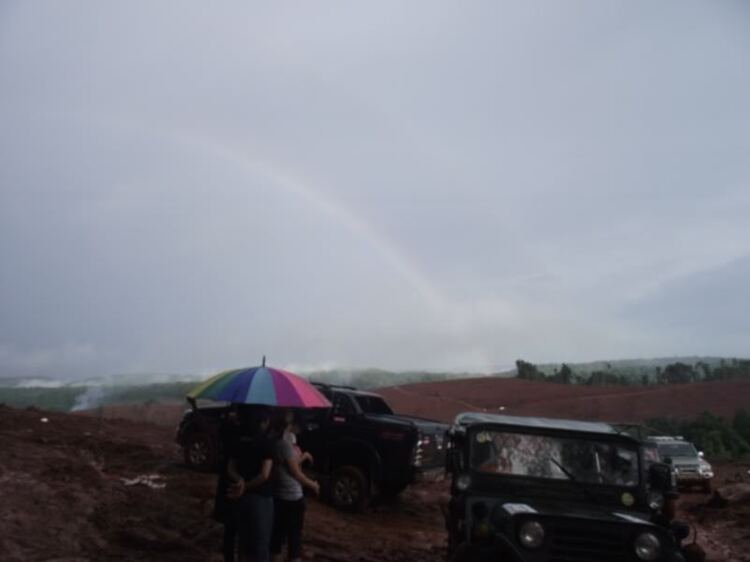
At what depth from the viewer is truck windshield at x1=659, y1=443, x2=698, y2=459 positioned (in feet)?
→ 69.6

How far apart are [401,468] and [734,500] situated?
804cm

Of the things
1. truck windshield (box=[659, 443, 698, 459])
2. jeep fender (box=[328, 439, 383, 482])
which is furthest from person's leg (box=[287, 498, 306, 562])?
truck windshield (box=[659, 443, 698, 459])

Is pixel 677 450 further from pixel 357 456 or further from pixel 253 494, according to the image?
pixel 253 494

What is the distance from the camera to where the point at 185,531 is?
10.3 m

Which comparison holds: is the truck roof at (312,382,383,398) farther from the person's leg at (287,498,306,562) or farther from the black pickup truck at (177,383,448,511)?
the person's leg at (287,498,306,562)

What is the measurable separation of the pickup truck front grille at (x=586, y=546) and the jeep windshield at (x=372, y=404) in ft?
28.0

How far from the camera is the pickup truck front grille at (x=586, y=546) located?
602 cm

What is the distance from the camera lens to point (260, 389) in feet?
25.7

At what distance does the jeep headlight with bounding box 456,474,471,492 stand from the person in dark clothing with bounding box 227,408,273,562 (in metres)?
1.69

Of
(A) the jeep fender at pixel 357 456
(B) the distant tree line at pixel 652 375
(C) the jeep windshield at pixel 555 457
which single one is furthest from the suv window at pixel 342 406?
(B) the distant tree line at pixel 652 375

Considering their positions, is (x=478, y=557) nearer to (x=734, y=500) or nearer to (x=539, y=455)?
(x=539, y=455)

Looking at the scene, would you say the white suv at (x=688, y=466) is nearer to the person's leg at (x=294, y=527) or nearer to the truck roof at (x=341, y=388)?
the truck roof at (x=341, y=388)

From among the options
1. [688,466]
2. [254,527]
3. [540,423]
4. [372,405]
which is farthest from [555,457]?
[688,466]

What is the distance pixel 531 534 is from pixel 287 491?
2547 millimetres
